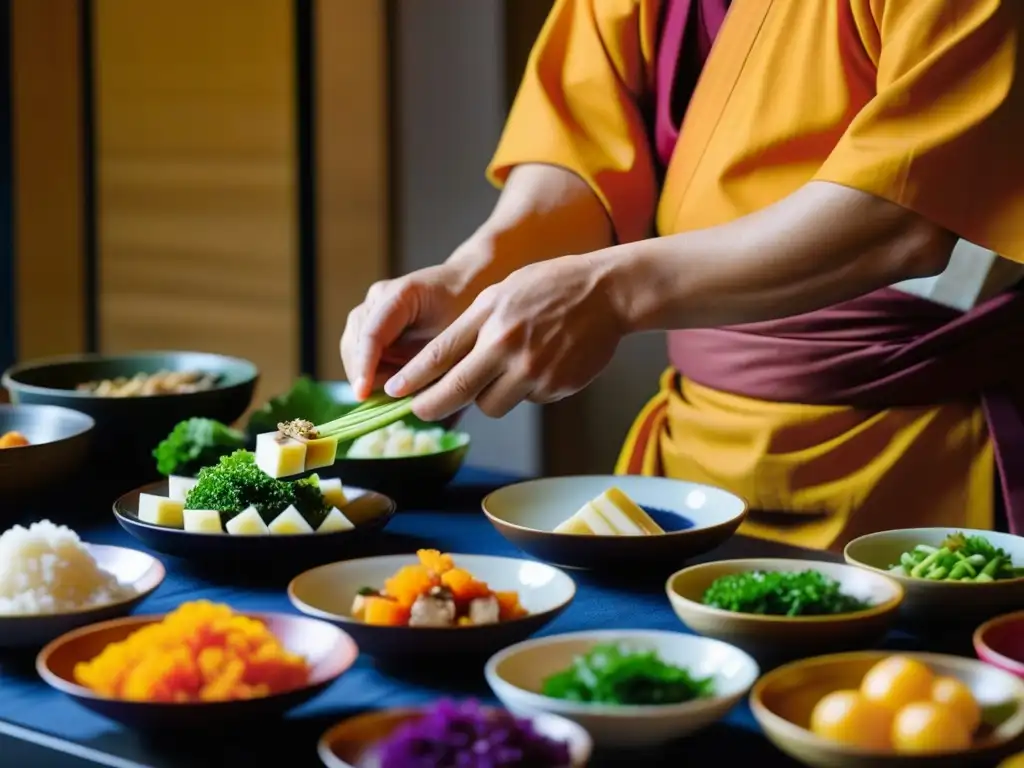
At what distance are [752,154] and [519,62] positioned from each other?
1.90 meters

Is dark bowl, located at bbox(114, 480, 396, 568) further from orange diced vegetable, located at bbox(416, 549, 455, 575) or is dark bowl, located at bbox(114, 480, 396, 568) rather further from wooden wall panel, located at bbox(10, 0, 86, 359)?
wooden wall panel, located at bbox(10, 0, 86, 359)

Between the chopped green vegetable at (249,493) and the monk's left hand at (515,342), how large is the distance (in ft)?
0.52

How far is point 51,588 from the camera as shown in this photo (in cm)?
127

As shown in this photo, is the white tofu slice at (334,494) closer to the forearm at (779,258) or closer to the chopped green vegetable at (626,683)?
the forearm at (779,258)

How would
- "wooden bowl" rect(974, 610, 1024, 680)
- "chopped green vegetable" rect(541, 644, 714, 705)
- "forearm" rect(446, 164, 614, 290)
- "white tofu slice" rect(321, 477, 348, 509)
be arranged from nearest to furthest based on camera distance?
"chopped green vegetable" rect(541, 644, 714, 705) → "wooden bowl" rect(974, 610, 1024, 680) → "white tofu slice" rect(321, 477, 348, 509) → "forearm" rect(446, 164, 614, 290)

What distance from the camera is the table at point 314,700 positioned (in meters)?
1.04

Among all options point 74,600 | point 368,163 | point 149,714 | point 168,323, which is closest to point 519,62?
point 368,163

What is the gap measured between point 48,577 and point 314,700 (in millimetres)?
309

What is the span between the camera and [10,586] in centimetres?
127

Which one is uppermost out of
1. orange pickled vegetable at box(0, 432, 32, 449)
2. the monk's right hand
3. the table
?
the monk's right hand

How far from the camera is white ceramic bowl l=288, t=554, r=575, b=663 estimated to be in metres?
1.16

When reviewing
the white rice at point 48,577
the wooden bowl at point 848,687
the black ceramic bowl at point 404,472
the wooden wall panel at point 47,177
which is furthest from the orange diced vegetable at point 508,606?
the wooden wall panel at point 47,177

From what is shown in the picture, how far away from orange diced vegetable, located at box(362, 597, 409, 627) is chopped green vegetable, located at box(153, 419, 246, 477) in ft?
2.32

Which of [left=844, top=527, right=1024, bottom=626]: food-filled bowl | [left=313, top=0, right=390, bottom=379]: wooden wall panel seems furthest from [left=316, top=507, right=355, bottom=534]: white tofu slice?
[left=313, top=0, right=390, bottom=379]: wooden wall panel
